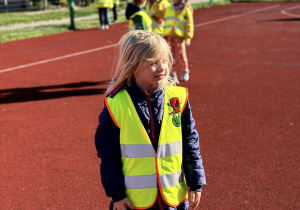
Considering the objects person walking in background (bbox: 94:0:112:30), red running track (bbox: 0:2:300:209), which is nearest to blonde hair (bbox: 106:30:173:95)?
red running track (bbox: 0:2:300:209)

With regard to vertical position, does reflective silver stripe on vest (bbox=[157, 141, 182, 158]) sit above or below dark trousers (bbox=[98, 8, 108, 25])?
above

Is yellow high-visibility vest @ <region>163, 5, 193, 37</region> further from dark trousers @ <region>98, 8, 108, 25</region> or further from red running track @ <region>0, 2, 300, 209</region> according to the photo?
dark trousers @ <region>98, 8, 108, 25</region>

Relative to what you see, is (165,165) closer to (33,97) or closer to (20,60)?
(33,97)

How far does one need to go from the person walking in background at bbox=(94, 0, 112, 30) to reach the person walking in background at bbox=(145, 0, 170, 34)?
9.43m

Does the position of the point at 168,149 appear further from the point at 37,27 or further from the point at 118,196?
the point at 37,27

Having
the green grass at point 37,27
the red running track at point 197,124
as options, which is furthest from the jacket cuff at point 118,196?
the green grass at point 37,27

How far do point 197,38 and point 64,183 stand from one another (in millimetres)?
11368

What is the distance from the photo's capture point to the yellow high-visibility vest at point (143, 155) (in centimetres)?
263

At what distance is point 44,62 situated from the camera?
11.4 metres

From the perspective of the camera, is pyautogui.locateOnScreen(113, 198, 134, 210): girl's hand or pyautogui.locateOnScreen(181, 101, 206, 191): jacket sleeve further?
pyautogui.locateOnScreen(181, 101, 206, 191): jacket sleeve

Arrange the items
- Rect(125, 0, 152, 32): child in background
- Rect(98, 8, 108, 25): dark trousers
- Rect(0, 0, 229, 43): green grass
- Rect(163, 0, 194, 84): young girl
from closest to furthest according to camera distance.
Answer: Rect(125, 0, 152, 32): child in background
Rect(163, 0, 194, 84): young girl
Rect(0, 0, 229, 43): green grass
Rect(98, 8, 108, 25): dark trousers

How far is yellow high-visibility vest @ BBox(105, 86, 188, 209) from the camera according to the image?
263 centimetres

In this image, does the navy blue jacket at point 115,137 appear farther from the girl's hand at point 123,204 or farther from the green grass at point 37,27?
the green grass at point 37,27

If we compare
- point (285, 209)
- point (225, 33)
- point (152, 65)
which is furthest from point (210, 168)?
point (225, 33)
